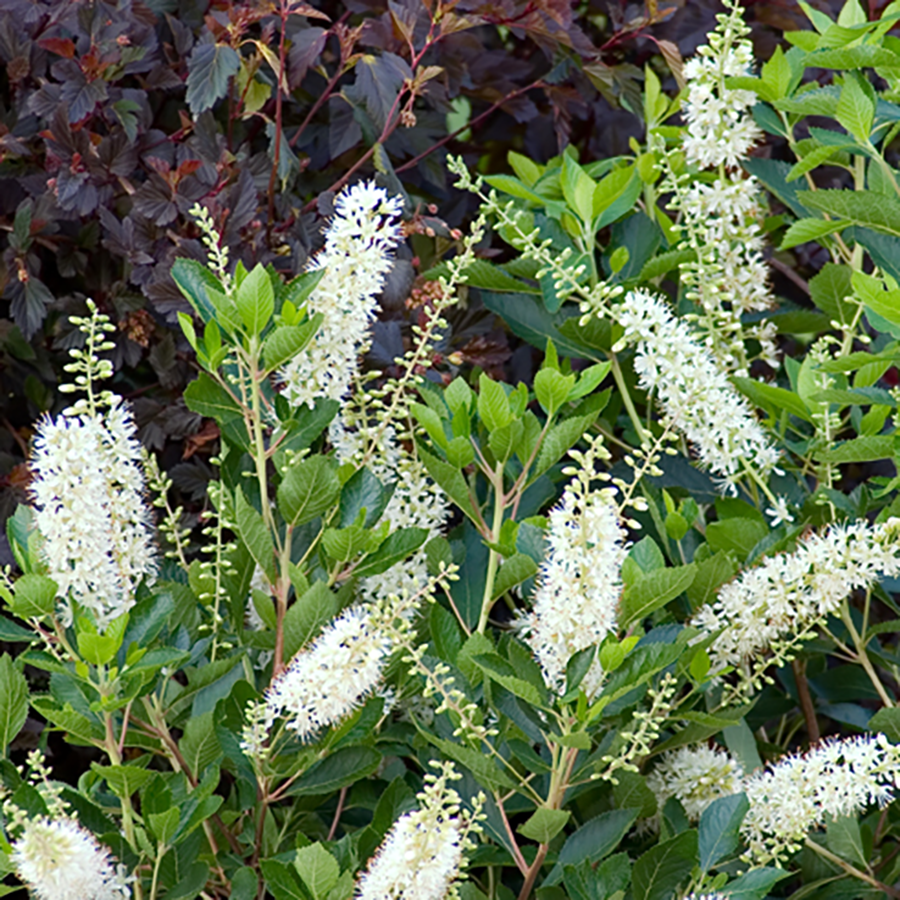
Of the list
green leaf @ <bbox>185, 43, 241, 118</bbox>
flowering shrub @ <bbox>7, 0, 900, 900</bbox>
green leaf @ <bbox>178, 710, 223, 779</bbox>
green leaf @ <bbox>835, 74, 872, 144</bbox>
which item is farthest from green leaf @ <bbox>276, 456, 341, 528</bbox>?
green leaf @ <bbox>835, 74, 872, 144</bbox>

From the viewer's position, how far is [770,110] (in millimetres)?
1725

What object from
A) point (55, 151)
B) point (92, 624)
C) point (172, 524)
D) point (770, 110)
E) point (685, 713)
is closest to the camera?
point (92, 624)

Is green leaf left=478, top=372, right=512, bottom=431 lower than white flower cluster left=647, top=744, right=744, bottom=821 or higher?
higher

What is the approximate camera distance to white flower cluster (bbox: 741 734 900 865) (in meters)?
1.18

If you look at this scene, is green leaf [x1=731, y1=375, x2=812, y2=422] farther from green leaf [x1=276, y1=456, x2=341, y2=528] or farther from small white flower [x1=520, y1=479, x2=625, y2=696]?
green leaf [x1=276, y1=456, x2=341, y2=528]

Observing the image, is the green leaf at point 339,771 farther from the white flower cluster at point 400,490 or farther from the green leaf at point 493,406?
the green leaf at point 493,406

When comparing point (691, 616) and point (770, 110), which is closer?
point (691, 616)

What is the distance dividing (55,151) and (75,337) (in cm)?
26

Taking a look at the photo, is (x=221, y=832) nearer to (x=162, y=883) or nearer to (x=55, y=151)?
(x=162, y=883)

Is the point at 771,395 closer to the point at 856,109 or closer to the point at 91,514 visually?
Answer: the point at 856,109

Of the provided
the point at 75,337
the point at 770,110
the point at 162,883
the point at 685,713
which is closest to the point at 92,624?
the point at 162,883

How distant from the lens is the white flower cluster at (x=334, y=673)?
3.47 feet

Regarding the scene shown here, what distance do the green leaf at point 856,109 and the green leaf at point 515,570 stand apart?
2.40ft

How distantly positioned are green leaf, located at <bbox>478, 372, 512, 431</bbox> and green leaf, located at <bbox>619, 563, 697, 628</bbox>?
0.77 ft
